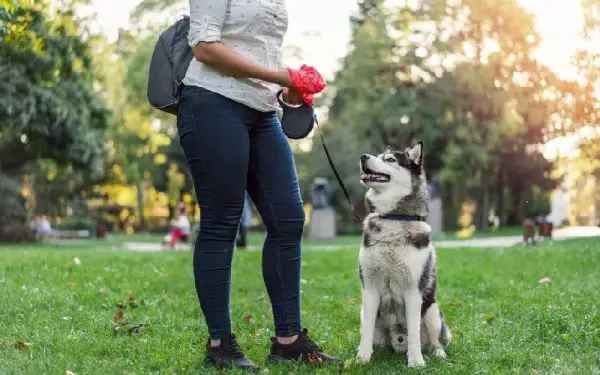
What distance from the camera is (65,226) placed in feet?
148

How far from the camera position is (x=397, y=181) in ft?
15.2

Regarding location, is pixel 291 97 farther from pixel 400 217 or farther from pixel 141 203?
pixel 141 203

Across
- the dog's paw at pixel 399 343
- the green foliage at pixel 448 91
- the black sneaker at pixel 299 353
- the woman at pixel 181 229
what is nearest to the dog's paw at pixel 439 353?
the dog's paw at pixel 399 343

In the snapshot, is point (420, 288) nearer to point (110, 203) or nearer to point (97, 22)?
point (97, 22)

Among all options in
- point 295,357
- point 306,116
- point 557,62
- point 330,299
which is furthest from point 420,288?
point 557,62

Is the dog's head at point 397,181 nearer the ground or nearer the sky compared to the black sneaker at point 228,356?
nearer the sky

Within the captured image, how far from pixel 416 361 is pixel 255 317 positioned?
7.33 feet

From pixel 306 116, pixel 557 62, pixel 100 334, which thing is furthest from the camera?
pixel 557 62

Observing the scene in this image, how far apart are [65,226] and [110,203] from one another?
56.8 ft

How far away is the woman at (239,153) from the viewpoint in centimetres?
393

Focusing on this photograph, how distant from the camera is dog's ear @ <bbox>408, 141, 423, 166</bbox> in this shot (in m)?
4.60

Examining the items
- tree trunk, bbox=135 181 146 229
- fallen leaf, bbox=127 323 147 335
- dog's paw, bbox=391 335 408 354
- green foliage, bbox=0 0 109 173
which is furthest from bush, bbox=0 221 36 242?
dog's paw, bbox=391 335 408 354

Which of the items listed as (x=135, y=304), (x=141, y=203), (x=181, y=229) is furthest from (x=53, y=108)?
(x=141, y=203)

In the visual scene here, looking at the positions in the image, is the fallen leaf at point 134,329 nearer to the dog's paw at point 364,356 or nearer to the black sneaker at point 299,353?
the black sneaker at point 299,353
